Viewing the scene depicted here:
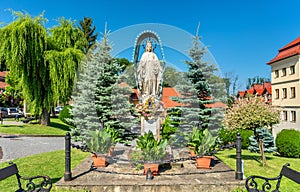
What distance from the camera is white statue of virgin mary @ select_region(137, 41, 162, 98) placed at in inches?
320

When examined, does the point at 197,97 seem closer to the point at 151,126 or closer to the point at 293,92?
the point at 151,126

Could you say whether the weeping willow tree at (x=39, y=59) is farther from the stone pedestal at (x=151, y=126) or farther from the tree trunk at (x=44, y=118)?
the stone pedestal at (x=151, y=126)

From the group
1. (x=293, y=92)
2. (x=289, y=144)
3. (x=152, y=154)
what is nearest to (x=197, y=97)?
(x=289, y=144)

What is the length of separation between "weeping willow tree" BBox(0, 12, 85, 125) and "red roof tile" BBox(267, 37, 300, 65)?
2012 cm

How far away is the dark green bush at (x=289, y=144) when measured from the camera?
1073 centimetres

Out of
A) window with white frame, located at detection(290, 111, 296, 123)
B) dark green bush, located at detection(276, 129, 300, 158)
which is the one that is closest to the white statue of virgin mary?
dark green bush, located at detection(276, 129, 300, 158)

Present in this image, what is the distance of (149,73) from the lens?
820 centimetres

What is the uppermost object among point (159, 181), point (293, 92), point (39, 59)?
point (39, 59)

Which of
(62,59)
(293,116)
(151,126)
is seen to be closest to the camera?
(151,126)

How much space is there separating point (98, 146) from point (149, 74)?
3.57 metres

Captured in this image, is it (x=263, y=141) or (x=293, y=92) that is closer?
(x=263, y=141)

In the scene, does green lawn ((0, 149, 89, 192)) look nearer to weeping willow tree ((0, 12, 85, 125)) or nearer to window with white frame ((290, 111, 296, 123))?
weeping willow tree ((0, 12, 85, 125))

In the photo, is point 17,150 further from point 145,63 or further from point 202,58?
point 202,58

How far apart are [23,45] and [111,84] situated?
693cm
